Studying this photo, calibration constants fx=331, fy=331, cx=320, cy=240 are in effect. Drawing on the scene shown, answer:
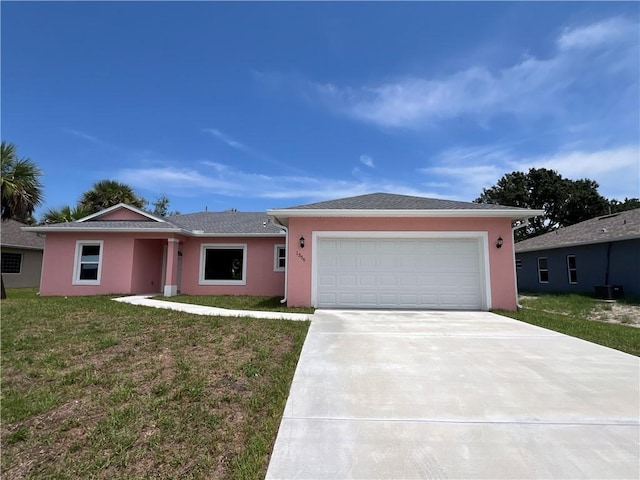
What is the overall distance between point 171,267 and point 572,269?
65.2 feet

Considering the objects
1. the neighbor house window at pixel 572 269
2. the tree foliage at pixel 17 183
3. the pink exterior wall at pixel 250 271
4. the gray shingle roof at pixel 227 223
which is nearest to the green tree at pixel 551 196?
the neighbor house window at pixel 572 269

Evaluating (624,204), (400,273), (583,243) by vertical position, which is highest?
(624,204)

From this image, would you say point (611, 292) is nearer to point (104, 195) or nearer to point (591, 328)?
point (591, 328)

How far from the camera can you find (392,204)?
1073 cm

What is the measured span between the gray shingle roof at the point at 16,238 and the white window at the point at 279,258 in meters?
14.3

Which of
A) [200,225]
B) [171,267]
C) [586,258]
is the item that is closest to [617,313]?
[586,258]

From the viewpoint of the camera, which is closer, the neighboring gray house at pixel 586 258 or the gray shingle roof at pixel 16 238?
the neighboring gray house at pixel 586 258

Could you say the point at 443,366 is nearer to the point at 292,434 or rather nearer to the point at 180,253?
the point at 292,434

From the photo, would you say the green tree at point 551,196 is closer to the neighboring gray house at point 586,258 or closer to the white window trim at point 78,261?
the neighboring gray house at point 586,258

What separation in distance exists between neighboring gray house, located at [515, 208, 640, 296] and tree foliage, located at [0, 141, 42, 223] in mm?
24355

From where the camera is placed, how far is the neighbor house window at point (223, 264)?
47.7ft

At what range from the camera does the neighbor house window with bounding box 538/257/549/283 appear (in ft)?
64.4

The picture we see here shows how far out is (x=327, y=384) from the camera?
3973 mm

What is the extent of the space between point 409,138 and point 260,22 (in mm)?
7916
